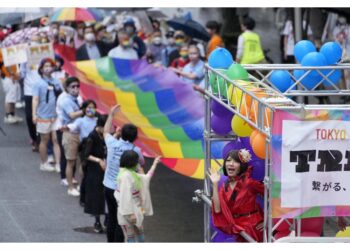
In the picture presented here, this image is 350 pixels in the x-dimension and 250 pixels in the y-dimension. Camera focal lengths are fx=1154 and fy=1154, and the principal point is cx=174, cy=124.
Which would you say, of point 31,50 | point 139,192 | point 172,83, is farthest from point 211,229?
point 31,50

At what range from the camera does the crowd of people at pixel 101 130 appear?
12.3 m

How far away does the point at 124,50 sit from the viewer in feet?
70.4

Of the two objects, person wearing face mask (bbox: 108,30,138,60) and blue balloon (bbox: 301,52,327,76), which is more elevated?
blue balloon (bbox: 301,52,327,76)

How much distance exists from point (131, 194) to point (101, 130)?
192 centimetres

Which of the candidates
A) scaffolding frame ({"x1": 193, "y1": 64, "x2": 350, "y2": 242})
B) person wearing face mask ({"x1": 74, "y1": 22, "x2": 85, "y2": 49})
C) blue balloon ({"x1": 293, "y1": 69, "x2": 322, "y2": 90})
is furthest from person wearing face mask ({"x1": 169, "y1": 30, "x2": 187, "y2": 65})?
blue balloon ({"x1": 293, "y1": 69, "x2": 322, "y2": 90})

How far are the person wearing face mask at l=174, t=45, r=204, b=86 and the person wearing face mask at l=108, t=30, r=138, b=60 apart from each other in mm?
2414

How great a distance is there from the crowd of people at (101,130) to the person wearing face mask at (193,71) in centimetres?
2

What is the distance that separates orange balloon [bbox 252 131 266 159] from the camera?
10898 millimetres

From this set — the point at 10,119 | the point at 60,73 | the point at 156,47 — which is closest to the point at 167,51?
the point at 156,47

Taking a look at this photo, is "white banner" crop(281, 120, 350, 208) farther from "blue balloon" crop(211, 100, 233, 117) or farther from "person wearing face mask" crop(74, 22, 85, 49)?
"person wearing face mask" crop(74, 22, 85, 49)

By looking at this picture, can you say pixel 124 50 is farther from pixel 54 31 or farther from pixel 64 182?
pixel 64 182

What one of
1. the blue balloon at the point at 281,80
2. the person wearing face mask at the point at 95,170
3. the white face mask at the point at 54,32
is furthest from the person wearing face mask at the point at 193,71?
the blue balloon at the point at 281,80

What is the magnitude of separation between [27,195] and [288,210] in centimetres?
635

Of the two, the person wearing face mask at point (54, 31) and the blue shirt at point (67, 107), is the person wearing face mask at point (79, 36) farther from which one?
the blue shirt at point (67, 107)
